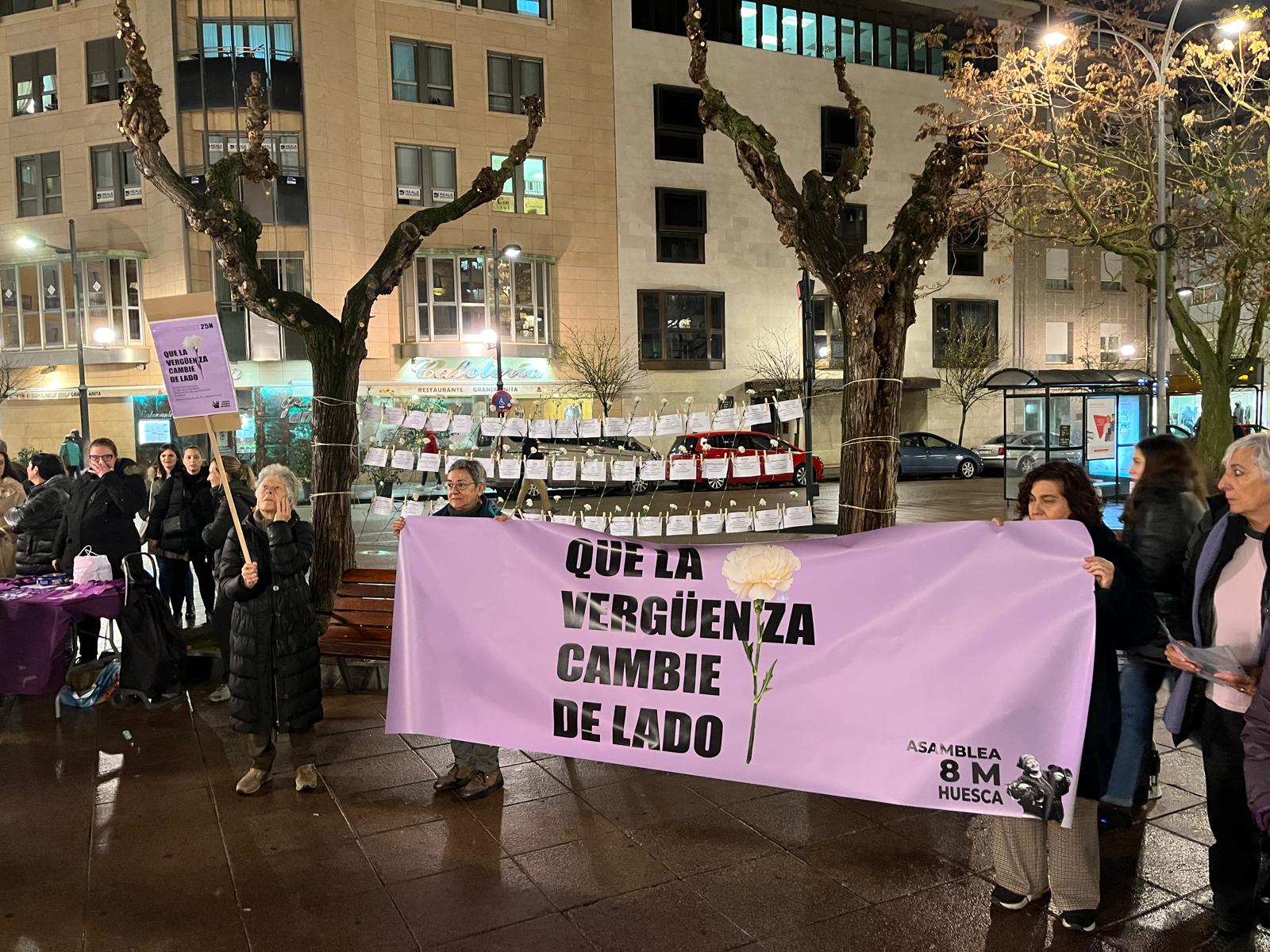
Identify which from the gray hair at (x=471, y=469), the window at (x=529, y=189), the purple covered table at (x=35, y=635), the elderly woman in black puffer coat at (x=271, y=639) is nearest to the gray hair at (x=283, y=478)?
the elderly woman in black puffer coat at (x=271, y=639)

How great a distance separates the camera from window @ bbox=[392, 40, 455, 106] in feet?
106

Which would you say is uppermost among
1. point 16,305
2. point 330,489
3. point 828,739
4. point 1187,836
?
point 16,305

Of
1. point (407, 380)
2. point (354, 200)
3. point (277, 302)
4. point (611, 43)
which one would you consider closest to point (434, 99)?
point (354, 200)

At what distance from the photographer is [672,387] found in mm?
37062

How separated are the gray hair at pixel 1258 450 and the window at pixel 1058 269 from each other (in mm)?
43547

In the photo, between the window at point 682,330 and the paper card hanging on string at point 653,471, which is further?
the window at point 682,330

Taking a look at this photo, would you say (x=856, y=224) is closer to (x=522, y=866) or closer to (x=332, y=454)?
(x=332, y=454)

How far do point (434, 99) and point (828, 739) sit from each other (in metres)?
32.6

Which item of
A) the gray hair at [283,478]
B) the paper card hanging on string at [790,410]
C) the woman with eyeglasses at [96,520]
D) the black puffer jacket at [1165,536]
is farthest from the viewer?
the woman with eyeglasses at [96,520]

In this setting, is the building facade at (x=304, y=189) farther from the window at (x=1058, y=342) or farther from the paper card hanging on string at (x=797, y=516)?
the paper card hanging on string at (x=797, y=516)

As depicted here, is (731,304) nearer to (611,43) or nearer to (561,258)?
(561,258)

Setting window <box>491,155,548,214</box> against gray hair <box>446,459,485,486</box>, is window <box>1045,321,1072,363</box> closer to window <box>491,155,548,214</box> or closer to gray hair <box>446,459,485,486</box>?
window <box>491,155,548,214</box>

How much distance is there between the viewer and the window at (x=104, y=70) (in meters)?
31.3

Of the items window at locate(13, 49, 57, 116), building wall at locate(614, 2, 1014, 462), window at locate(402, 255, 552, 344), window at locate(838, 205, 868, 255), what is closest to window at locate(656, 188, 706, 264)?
building wall at locate(614, 2, 1014, 462)
